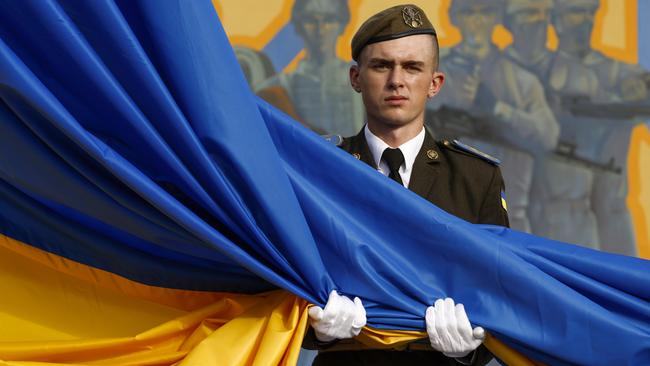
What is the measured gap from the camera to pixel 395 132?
2191mm

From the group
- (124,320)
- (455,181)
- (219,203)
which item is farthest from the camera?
(455,181)

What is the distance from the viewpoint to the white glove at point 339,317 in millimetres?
1812

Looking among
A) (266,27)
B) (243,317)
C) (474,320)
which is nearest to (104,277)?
(243,317)

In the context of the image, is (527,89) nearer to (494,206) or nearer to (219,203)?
(494,206)

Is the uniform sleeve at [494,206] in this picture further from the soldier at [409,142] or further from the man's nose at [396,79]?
the man's nose at [396,79]

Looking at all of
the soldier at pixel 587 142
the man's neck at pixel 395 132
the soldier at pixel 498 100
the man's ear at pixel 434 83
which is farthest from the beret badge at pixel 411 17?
the soldier at pixel 587 142

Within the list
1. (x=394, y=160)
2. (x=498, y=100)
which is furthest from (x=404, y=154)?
(x=498, y=100)

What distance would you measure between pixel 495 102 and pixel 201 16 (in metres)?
3.57

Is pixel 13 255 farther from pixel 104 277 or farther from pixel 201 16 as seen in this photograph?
pixel 201 16

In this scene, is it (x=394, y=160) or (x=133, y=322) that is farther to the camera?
(x=394, y=160)

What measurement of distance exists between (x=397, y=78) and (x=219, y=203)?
56 centimetres

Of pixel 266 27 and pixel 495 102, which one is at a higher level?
pixel 266 27

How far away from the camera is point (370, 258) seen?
6.16 feet

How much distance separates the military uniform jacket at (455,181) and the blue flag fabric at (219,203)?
23 centimetres
